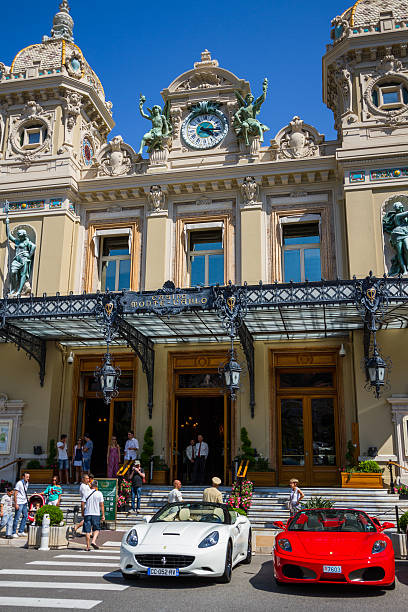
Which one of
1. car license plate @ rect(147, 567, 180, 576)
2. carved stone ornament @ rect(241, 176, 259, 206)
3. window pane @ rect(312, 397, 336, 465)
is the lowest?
car license plate @ rect(147, 567, 180, 576)

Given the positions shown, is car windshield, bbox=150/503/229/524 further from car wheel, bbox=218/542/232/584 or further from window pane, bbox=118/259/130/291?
window pane, bbox=118/259/130/291

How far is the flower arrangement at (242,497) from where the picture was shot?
50.2 ft

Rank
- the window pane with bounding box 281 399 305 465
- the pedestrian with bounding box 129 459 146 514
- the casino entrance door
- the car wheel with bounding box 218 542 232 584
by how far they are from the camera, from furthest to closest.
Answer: the casino entrance door, the window pane with bounding box 281 399 305 465, the pedestrian with bounding box 129 459 146 514, the car wheel with bounding box 218 542 232 584

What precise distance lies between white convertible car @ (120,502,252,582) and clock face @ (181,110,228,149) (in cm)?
1622

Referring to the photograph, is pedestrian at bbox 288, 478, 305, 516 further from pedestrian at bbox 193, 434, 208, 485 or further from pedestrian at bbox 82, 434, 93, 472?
pedestrian at bbox 82, 434, 93, 472

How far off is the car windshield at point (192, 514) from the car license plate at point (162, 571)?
1468mm

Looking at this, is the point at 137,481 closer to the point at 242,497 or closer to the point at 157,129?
the point at 242,497

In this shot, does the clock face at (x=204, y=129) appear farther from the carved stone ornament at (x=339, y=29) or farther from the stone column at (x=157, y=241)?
the carved stone ornament at (x=339, y=29)

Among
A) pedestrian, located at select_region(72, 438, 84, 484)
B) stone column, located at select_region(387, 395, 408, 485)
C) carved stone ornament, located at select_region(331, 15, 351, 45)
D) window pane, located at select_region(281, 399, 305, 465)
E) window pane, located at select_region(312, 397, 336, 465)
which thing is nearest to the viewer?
stone column, located at select_region(387, 395, 408, 485)

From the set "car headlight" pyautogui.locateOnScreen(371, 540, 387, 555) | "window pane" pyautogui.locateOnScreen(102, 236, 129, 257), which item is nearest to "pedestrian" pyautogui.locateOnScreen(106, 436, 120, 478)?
"window pane" pyautogui.locateOnScreen(102, 236, 129, 257)

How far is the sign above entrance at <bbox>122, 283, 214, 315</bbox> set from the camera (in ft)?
56.1

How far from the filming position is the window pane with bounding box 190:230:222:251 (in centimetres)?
2256

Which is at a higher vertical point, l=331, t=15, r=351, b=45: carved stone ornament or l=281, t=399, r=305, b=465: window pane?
l=331, t=15, r=351, b=45: carved stone ornament

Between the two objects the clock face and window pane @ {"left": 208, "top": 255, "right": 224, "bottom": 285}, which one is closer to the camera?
window pane @ {"left": 208, "top": 255, "right": 224, "bottom": 285}
